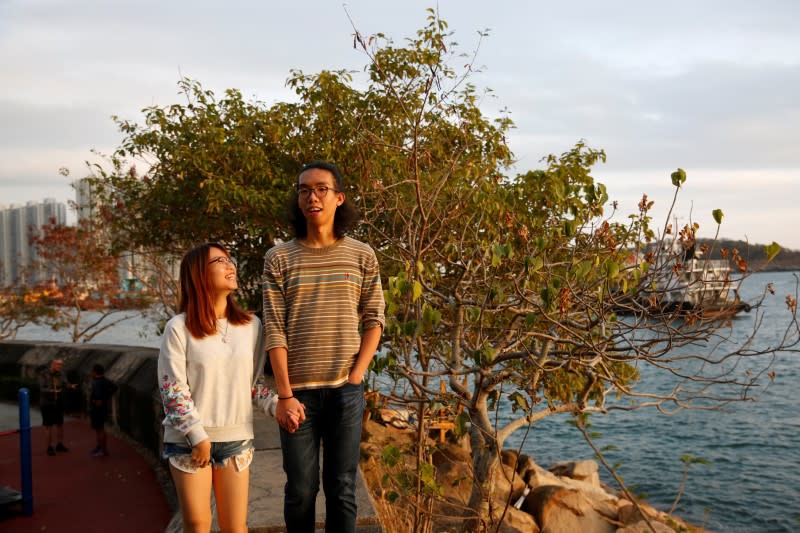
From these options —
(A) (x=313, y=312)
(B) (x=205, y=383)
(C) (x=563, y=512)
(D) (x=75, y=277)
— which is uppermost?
(A) (x=313, y=312)

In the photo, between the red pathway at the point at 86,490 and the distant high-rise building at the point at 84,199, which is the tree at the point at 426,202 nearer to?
the red pathway at the point at 86,490

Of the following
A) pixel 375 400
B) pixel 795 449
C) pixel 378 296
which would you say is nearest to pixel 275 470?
pixel 378 296

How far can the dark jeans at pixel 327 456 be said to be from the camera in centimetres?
306

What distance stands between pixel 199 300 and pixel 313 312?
1.62ft

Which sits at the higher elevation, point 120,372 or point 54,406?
point 120,372

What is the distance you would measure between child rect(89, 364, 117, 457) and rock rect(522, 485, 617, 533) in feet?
20.9

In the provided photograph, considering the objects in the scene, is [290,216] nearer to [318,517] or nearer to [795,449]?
[318,517]

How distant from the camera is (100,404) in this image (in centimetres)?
752

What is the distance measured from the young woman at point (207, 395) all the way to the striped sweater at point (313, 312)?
191mm

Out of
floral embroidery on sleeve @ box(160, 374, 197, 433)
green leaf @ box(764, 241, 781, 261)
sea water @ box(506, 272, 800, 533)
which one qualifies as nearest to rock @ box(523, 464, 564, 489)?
sea water @ box(506, 272, 800, 533)

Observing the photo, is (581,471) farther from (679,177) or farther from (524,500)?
(679,177)

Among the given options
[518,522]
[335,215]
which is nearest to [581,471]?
[518,522]

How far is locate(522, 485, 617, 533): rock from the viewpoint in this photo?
1079cm

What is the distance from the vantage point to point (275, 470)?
4867 millimetres
